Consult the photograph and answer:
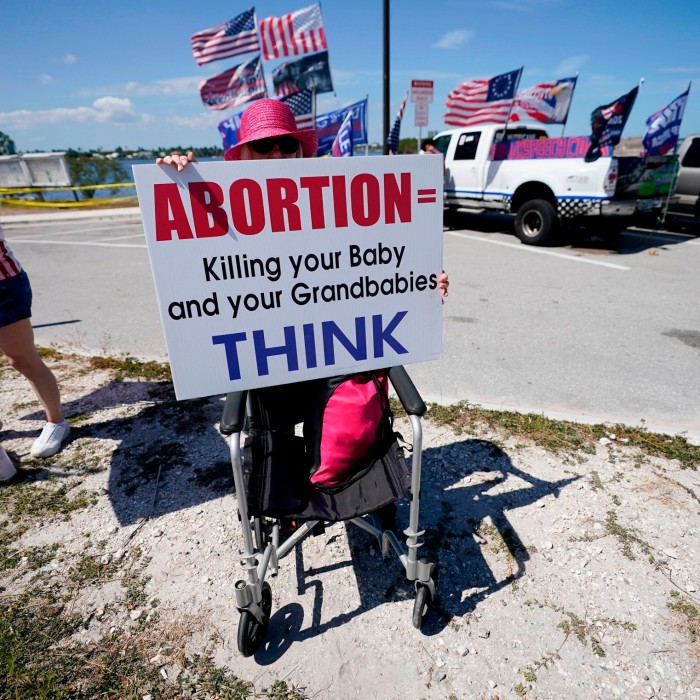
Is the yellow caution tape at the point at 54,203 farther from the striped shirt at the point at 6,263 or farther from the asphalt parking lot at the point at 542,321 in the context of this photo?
the striped shirt at the point at 6,263

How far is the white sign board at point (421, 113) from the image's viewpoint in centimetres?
1182

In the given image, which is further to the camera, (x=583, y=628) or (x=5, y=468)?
(x=5, y=468)

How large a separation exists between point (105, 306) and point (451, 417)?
477 centimetres

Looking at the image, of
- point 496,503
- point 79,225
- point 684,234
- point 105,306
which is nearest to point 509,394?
point 496,503

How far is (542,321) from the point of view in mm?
4949

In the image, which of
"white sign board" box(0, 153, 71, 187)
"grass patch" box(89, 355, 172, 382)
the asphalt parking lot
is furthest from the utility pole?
"white sign board" box(0, 153, 71, 187)

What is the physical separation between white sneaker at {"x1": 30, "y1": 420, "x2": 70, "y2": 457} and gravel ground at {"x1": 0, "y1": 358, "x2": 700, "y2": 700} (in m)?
0.08

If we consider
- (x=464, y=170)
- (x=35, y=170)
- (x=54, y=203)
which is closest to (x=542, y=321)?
(x=464, y=170)

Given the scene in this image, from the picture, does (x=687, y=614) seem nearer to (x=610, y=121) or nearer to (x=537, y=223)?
(x=610, y=121)

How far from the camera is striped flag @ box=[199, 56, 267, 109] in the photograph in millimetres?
13195

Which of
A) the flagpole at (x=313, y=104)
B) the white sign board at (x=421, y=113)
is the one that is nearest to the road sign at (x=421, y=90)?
the white sign board at (x=421, y=113)

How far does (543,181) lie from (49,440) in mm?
7932

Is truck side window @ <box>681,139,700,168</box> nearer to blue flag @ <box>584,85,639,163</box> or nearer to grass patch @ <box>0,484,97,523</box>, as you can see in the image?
blue flag @ <box>584,85,639,163</box>

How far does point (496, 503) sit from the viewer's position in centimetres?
251
